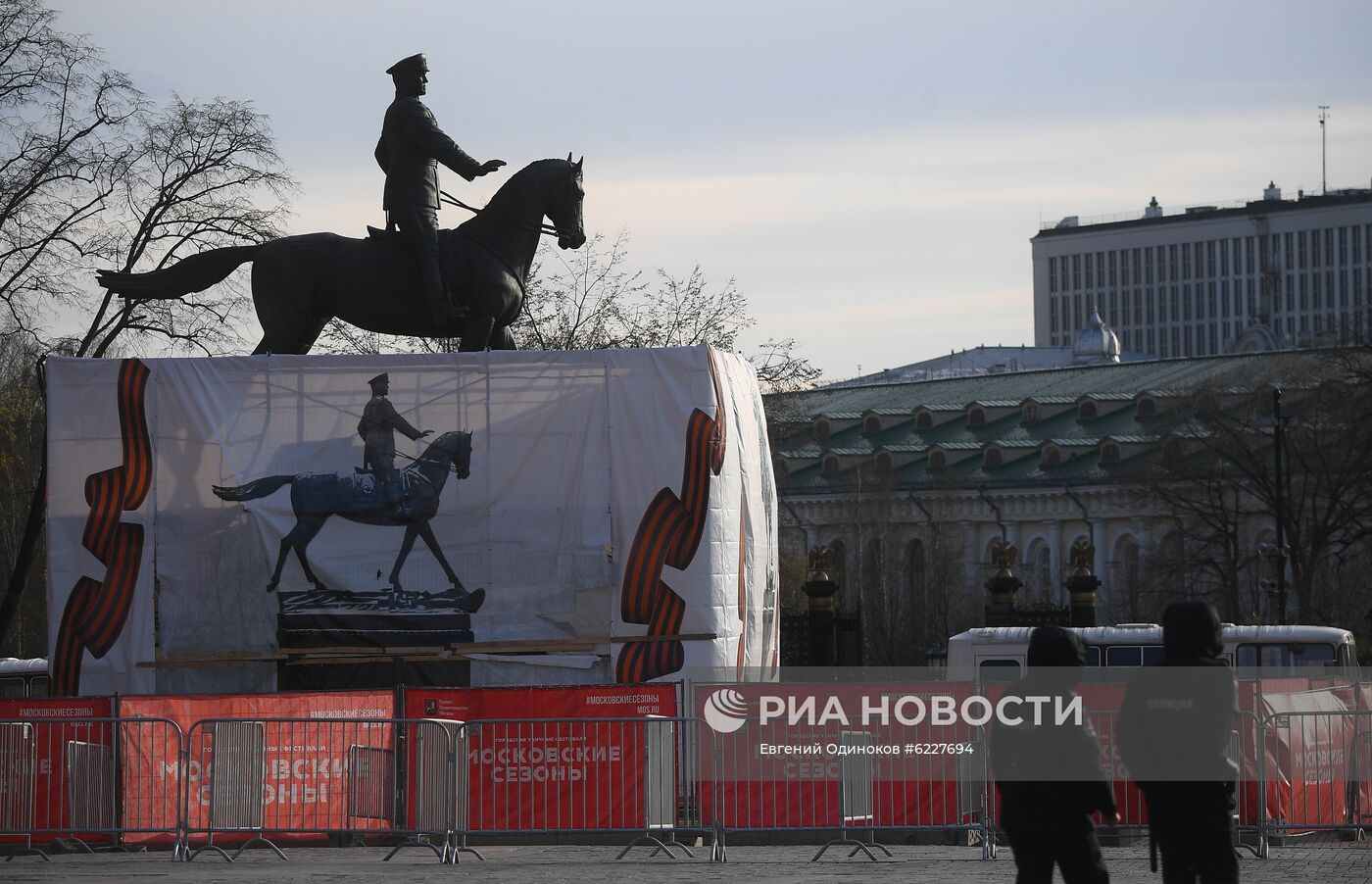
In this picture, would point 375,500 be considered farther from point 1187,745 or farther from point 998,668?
point 998,668

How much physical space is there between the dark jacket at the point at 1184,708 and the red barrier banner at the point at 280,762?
27.9 feet

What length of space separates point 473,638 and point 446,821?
4774 mm

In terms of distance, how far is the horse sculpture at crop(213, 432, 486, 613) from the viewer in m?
22.3

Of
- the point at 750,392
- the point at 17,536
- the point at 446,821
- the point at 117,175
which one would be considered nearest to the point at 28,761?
the point at 446,821

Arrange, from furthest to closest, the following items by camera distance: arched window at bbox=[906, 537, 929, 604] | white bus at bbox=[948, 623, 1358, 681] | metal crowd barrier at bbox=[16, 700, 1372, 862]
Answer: arched window at bbox=[906, 537, 929, 604], white bus at bbox=[948, 623, 1358, 681], metal crowd barrier at bbox=[16, 700, 1372, 862]

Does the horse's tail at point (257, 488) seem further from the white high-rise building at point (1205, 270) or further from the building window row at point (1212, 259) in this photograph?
the building window row at point (1212, 259)

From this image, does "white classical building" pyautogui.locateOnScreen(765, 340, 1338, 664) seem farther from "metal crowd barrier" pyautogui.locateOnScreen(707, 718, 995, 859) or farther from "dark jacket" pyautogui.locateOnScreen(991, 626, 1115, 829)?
"dark jacket" pyautogui.locateOnScreen(991, 626, 1115, 829)

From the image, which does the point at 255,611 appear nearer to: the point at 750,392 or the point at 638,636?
the point at 638,636

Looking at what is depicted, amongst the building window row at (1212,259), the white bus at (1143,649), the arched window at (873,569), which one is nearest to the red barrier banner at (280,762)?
the white bus at (1143,649)

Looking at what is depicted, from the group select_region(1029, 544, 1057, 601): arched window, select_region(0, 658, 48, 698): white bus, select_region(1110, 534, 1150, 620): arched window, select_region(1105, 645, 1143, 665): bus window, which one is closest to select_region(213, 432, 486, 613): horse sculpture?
select_region(0, 658, 48, 698): white bus

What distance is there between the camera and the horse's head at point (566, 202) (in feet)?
76.0

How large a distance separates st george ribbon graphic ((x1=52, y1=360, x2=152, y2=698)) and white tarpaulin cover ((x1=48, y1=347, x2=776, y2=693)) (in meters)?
0.02

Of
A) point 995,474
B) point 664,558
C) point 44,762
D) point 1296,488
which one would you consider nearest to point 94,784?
point 44,762

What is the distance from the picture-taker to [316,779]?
18.5 metres
